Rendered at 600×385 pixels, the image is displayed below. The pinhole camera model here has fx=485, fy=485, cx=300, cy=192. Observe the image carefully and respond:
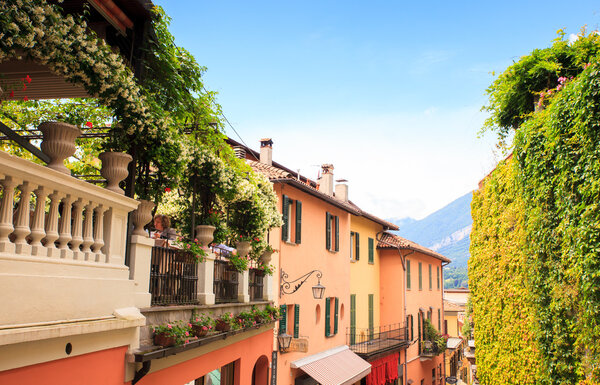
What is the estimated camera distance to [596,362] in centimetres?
666

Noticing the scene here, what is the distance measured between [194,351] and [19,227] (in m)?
3.92

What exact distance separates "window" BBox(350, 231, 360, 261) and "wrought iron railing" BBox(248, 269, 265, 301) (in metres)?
11.1

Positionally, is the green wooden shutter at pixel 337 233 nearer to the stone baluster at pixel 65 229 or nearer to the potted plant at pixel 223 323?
the potted plant at pixel 223 323

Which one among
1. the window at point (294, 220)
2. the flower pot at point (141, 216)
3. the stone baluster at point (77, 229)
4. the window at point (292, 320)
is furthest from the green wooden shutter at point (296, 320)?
the stone baluster at point (77, 229)

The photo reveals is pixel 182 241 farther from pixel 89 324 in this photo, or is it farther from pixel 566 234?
pixel 566 234

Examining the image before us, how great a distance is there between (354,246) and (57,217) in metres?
19.4

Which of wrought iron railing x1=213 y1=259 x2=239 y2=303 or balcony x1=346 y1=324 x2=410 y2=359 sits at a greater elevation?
wrought iron railing x1=213 y1=259 x2=239 y2=303

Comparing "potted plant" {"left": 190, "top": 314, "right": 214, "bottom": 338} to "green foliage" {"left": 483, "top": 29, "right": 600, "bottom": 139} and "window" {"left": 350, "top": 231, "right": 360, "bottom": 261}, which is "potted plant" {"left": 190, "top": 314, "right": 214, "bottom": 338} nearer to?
"green foliage" {"left": 483, "top": 29, "right": 600, "bottom": 139}

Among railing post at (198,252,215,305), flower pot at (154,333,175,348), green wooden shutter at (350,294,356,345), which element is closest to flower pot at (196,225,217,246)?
railing post at (198,252,215,305)

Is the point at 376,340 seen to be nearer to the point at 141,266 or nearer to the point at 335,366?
the point at 335,366

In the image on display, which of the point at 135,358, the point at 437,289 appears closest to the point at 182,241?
the point at 135,358

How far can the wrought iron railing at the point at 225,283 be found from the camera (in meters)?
8.91

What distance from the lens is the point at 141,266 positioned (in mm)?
6023

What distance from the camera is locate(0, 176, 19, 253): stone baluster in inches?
150
